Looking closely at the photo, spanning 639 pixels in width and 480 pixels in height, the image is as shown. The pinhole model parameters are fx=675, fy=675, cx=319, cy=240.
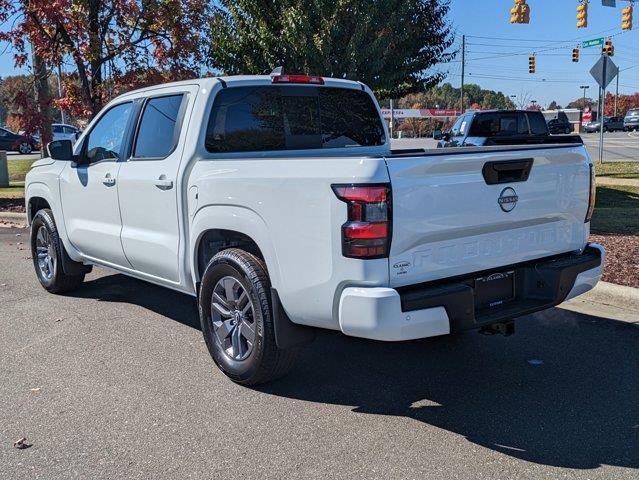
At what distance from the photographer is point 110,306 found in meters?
6.46

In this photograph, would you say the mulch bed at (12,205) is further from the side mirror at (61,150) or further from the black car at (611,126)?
the black car at (611,126)

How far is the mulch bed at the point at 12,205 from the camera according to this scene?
13.1 m

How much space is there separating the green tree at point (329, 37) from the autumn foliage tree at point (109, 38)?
555 millimetres

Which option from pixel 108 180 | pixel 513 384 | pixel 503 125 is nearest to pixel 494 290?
pixel 513 384

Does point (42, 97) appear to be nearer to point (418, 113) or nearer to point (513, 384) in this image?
point (513, 384)

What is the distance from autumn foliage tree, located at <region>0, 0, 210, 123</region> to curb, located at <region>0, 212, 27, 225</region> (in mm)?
2163

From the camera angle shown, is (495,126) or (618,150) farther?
(618,150)

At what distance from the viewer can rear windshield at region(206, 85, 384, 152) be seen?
495 centimetres

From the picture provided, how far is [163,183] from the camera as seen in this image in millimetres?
4852

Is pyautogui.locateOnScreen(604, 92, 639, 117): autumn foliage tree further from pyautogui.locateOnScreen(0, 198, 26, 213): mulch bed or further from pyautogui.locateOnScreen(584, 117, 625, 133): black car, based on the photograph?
pyautogui.locateOnScreen(0, 198, 26, 213): mulch bed

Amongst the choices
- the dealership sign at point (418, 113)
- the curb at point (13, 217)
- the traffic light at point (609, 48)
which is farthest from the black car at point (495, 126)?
the dealership sign at point (418, 113)

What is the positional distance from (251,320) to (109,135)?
2.52 metres

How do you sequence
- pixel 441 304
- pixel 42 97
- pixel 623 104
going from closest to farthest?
1. pixel 441 304
2. pixel 42 97
3. pixel 623 104

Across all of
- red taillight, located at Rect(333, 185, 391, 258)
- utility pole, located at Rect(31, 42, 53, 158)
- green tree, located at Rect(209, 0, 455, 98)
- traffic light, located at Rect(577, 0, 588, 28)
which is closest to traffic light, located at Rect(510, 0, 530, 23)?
traffic light, located at Rect(577, 0, 588, 28)
